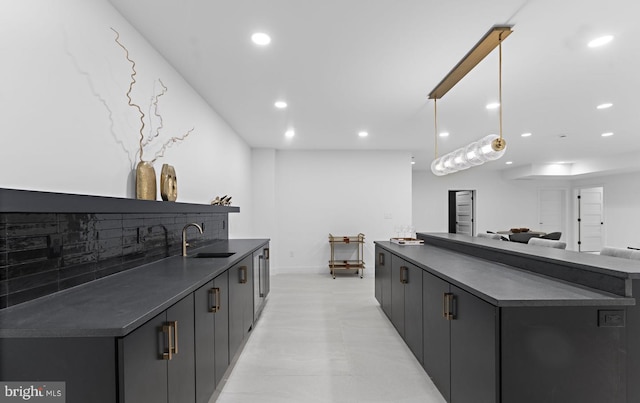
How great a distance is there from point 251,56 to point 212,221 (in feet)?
7.29

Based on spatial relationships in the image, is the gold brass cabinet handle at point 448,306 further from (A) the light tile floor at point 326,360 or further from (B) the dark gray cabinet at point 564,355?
(A) the light tile floor at point 326,360

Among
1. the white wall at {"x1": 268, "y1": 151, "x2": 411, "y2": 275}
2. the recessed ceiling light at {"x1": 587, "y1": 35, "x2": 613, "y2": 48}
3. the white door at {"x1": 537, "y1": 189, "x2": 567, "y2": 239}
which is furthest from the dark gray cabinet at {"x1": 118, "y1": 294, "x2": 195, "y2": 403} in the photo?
the white door at {"x1": 537, "y1": 189, "x2": 567, "y2": 239}

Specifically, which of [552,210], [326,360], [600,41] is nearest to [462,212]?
[552,210]

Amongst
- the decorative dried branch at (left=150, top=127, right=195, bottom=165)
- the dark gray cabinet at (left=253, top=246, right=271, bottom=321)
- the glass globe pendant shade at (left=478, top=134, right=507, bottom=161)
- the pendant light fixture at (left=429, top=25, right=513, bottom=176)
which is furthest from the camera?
the dark gray cabinet at (left=253, top=246, right=271, bottom=321)

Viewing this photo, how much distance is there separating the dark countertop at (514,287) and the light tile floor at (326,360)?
3.00 feet

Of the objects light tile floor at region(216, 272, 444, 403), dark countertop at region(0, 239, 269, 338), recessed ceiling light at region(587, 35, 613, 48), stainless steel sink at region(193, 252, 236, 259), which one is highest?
recessed ceiling light at region(587, 35, 613, 48)

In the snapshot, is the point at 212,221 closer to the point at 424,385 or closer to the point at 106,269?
the point at 106,269

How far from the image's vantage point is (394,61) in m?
2.84

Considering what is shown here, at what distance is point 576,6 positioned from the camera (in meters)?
2.04

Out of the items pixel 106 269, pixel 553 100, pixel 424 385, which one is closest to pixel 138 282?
pixel 106 269

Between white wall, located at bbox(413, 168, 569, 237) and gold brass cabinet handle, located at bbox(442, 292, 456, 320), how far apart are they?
8.32 metres

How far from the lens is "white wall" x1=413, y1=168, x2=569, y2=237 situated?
10.1m

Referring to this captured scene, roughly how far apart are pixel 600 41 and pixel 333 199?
4991 mm

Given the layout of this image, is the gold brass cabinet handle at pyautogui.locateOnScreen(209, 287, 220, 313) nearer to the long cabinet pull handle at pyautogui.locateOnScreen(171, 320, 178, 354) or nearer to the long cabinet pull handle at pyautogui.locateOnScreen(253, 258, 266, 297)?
the long cabinet pull handle at pyautogui.locateOnScreen(171, 320, 178, 354)
